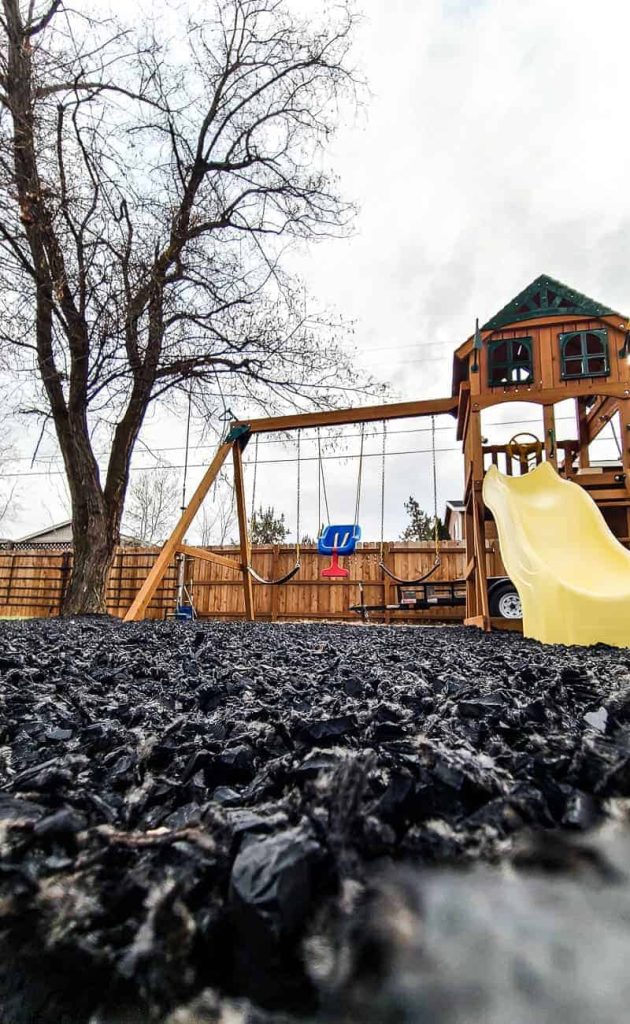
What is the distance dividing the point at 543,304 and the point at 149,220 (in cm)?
366

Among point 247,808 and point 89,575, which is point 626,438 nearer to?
A: point 247,808

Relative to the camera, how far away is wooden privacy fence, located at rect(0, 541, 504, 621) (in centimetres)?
776

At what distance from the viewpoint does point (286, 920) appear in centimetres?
27

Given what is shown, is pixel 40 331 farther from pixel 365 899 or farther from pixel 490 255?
pixel 490 255

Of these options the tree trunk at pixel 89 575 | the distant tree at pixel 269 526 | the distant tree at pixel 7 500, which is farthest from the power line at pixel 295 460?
the distant tree at pixel 269 526

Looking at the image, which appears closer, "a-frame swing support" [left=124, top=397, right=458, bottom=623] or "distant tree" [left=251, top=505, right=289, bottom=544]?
"a-frame swing support" [left=124, top=397, right=458, bottom=623]

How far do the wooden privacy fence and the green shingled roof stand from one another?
4.26m

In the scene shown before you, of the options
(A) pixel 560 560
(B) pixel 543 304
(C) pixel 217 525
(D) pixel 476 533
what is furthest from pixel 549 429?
(C) pixel 217 525

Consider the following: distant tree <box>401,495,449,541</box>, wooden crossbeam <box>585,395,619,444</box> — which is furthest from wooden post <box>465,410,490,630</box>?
distant tree <box>401,495,449,541</box>

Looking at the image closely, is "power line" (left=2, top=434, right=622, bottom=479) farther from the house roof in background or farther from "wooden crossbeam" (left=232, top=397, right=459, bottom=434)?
the house roof in background

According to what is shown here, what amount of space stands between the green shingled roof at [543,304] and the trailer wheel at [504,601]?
7.05 ft

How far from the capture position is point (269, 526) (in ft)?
58.7

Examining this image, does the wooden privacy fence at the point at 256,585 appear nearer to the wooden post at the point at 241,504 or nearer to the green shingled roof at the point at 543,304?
the wooden post at the point at 241,504

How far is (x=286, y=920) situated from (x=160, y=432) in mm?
5622
